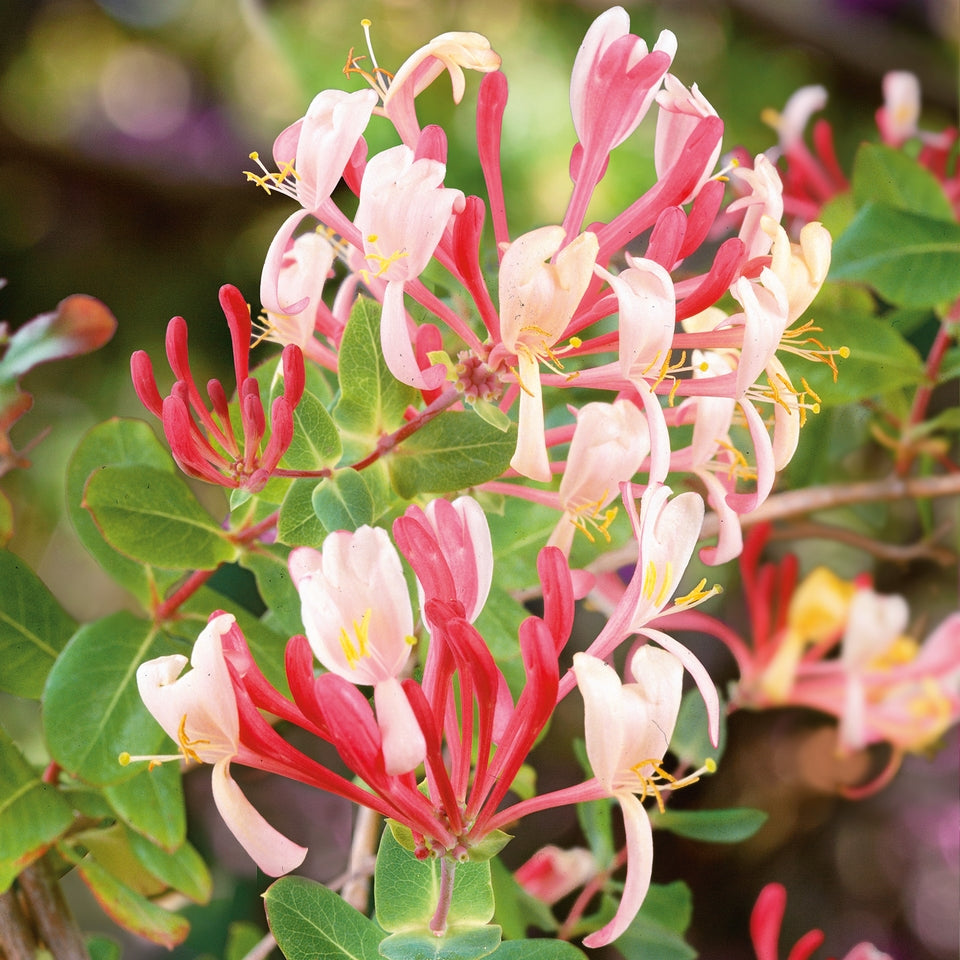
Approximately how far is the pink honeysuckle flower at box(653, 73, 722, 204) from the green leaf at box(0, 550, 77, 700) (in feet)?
0.92

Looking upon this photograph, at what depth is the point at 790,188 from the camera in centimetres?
74

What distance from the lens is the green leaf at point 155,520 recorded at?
1.31ft

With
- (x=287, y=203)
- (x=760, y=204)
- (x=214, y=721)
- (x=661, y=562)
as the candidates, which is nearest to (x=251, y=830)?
(x=214, y=721)

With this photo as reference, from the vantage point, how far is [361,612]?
29 cm

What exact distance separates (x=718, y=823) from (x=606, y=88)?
345mm

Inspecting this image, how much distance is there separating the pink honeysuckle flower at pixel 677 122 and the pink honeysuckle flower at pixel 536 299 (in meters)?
0.07

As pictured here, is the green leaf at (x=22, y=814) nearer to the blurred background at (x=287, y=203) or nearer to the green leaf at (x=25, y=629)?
the green leaf at (x=25, y=629)

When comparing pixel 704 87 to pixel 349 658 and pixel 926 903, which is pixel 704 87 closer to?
pixel 926 903

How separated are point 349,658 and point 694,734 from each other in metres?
0.31

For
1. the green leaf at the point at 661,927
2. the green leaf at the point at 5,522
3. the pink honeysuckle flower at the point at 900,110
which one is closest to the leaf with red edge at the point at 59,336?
the green leaf at the point at 5,522

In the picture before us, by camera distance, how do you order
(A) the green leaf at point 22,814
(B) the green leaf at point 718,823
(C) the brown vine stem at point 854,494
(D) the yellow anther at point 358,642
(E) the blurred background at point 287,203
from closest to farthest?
(D) the yellow anther at point 358,642 → (A) the green leaf at point 22,814 → (B) the green leaf at point 718,823 → (C) the brown vine stem at point 854,494 → (E) the blurred background at point 287,203

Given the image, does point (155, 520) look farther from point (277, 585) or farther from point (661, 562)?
point (661, 562)

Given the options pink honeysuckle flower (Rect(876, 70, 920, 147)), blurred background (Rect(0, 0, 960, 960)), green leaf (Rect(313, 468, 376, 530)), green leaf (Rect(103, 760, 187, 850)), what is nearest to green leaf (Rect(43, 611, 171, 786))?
green leaf (Rect(103, 760, 187, 850))

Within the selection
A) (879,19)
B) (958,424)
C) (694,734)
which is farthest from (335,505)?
(879,19)
